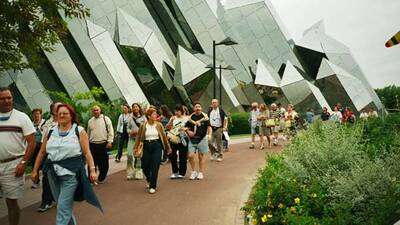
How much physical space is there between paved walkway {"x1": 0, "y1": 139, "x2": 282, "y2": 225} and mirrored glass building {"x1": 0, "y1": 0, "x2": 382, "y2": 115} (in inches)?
542

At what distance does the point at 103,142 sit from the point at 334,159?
17.3 feet

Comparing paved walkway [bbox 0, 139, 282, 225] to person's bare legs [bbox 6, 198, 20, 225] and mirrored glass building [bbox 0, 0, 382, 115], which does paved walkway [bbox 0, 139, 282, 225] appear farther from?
mirrored glass building [bbox 0, 0, 382, 115]

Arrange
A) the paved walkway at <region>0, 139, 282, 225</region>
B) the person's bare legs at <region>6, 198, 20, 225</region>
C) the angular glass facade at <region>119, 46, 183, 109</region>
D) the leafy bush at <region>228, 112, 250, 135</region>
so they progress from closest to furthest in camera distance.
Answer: the person's bare legs at <region>6, 198, 20, 225</region> < the paved walkway at <region>0, 139, 282, 225</region> < the angular glass facade at <region>119, 46, 183, 109</region> < the leafy bush at <region>228, 112, 250, 135</region>

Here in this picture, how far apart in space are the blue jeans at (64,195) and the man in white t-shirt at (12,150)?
52 centimetres

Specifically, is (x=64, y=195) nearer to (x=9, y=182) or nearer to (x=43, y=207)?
(x=9, y=182)

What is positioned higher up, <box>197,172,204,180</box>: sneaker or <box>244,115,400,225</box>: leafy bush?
<box>197,172,204,180</box>: sneaker

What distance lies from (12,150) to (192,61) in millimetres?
24484

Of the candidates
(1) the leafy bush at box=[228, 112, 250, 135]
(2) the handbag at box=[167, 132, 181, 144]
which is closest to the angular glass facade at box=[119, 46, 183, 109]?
(1) the leafy bush at box=[228, 112, 250, 135]

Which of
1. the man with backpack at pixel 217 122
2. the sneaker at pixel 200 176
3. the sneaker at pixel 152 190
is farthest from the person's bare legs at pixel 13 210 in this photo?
the man with backpack at pixel 217 122

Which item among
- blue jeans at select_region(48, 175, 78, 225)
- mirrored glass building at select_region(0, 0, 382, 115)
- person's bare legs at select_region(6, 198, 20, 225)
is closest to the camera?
blue jeans at select_region(48, 175, 78, 225)

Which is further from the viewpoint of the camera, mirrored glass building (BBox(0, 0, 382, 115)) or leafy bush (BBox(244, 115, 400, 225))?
mirrored glass building (BBox(0, 0, 382, 115))

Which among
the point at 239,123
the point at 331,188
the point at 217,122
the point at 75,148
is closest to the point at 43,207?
the point at 75,148

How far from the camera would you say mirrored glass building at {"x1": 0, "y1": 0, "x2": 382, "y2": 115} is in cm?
2795

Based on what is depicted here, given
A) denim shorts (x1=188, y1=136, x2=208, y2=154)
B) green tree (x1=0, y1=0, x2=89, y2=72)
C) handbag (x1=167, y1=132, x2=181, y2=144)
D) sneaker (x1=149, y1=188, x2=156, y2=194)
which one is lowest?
sneaker (x1=149, y1=188, x2=156, y2=194)
